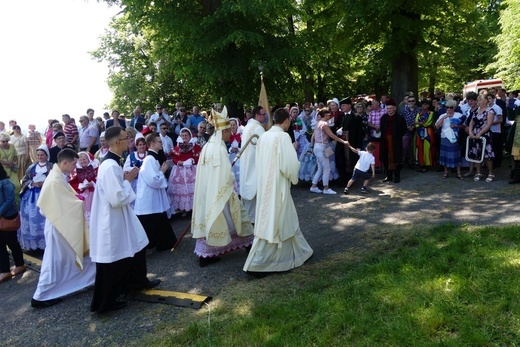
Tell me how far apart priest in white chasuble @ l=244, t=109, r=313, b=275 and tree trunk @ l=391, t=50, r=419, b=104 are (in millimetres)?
9593

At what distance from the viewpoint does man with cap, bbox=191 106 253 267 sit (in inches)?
244

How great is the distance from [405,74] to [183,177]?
8467mm

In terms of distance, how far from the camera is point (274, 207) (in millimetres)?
5520

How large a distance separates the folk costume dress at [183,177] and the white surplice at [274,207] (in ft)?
12.3

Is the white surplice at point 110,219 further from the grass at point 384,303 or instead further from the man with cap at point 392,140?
the man with cap at point 392,140

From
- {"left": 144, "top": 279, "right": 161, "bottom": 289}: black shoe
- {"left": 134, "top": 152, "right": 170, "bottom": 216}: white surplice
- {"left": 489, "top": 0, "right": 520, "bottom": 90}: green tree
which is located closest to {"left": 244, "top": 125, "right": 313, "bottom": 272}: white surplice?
{"left": 144, "top": 279, "right": 161, "bottom": 289}: black shoe

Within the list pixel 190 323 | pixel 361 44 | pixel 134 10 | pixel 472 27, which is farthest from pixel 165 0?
pixel 190 323

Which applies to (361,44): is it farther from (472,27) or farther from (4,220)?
(4,220)

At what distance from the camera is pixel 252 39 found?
13102 mm

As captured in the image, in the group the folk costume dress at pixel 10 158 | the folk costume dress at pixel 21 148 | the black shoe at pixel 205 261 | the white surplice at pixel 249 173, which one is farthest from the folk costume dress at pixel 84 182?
the folk costume dress at pixel 21 148

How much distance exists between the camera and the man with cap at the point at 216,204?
6188 mm

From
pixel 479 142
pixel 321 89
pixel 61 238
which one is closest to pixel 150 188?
pixel 61 238

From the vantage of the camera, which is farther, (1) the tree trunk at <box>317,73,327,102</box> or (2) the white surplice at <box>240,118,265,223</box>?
(1) the tree trunk at <box>317,73,327,102</box>

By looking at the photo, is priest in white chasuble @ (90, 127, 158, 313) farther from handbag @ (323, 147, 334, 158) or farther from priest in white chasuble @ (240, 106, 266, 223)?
handbag @ (323, 147, 334, 158)
